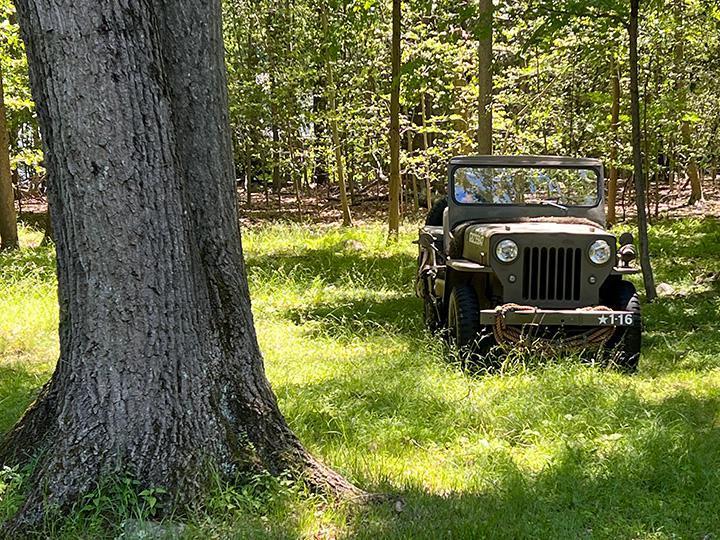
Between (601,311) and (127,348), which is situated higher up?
(127,348)

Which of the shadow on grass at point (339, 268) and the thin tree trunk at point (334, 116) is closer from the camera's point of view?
the shadow on grass at point (339, 268)

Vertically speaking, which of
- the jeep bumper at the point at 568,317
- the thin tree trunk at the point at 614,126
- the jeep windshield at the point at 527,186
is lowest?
the jeep bumper at the point at 568,317

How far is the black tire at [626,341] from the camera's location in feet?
20.2

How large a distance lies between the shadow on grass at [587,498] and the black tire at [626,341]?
5.59ft

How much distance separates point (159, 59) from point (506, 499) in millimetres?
2550

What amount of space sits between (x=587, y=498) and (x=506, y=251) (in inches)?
117

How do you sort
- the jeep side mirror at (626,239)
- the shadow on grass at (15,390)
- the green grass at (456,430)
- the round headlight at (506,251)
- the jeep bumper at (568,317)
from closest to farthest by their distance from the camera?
the green grass at (456,430) → the shadow on grass at (15,390) → the jeep bumper at (568,317) → the round headlight at (506,251) → the jeep side mirror at (626,239)

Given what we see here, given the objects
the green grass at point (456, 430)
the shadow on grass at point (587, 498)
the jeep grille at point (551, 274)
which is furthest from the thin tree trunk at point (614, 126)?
the shadow on grass at point (587, 498)

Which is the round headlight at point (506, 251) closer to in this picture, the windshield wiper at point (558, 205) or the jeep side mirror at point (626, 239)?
the jeep side mirror at point (626, 239)

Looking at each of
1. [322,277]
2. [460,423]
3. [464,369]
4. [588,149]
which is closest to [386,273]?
[322,277]

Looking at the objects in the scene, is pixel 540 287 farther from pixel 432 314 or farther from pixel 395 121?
pixel 395 121

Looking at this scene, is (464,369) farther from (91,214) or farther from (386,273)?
(386,273)

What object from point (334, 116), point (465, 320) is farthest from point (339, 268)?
point (465, 320)

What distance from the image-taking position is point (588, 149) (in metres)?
17.4
